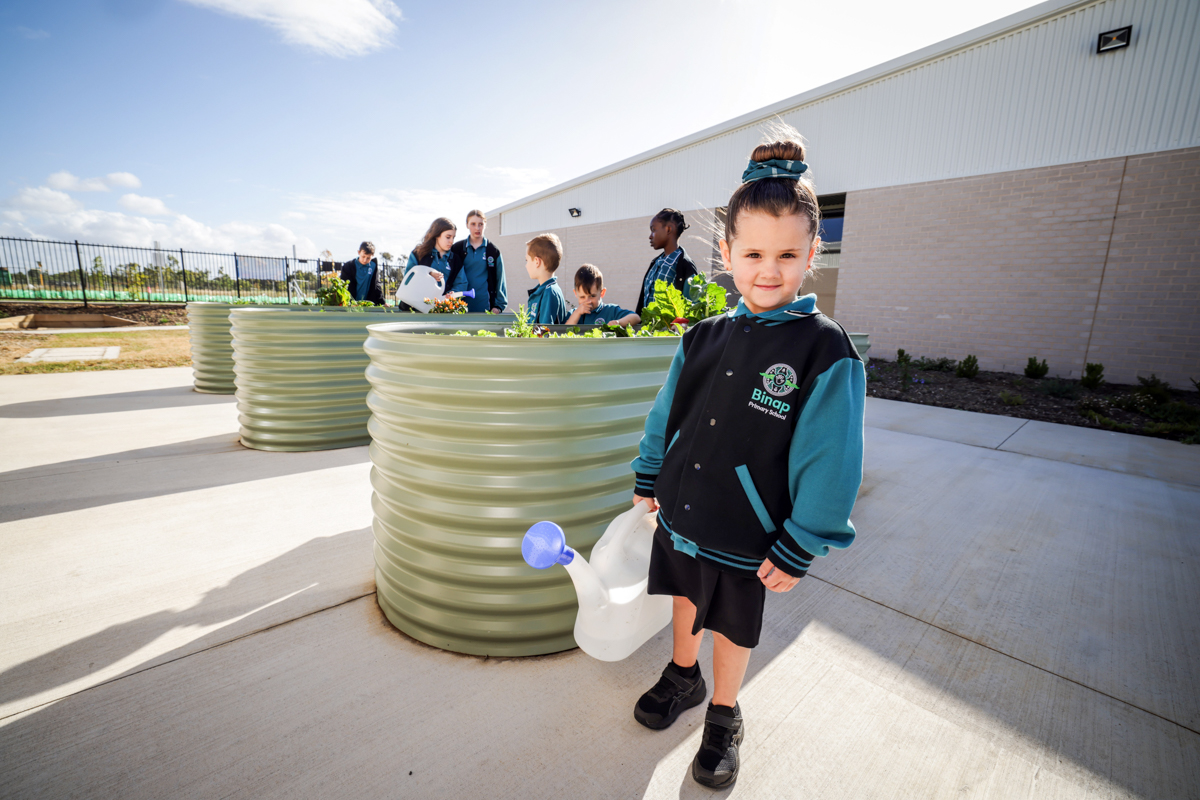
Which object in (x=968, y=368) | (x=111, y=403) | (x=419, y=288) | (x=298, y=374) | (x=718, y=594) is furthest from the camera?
(x=968, y=368)

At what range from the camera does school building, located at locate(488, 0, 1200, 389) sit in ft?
22.9

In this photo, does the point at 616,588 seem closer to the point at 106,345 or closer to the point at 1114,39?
the point at 1114,39

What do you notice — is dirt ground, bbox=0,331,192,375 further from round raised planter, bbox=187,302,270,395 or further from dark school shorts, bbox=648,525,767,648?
dark school shorts, bbox=648,525,767,648

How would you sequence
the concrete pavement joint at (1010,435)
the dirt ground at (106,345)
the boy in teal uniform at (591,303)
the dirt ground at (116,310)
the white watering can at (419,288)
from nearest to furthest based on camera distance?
the boy in teal uniform at (591,303) → the white watering can at (419,288) → the concrete pavement joint at (1010,435) → the dirt ground at (106,345) → the dirt ground at (116,310)

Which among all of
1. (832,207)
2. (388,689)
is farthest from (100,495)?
(832,207)

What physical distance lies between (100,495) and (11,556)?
82 cm

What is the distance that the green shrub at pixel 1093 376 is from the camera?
6871 millimetres

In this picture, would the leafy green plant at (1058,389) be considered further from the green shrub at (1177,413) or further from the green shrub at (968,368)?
the green shrub at (1177,413)

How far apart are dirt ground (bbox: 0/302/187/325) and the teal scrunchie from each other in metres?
18.7

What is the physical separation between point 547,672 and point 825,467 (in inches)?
48.9

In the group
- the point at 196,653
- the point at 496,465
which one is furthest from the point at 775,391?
the point at 196,653

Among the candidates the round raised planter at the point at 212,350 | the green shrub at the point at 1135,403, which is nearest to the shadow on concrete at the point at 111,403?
the round raised planter at the point at 212,350

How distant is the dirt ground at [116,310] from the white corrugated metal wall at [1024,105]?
18.4 m

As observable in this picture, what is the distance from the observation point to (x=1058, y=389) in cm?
692
